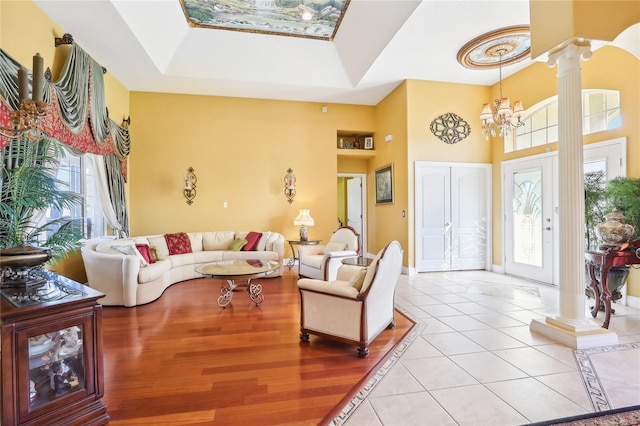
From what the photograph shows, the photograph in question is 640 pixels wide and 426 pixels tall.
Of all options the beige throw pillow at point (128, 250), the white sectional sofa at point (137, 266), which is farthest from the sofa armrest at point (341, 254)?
the beige throw pillow at point (128, 250)

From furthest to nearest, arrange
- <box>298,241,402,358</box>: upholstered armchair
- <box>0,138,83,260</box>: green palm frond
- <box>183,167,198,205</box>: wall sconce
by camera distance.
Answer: <box>183,167,198,205</box>: wall sconce
<box>298,241,402,358</box>: upholstered armchair
<box>0,138,83,260</box>: green palm frond

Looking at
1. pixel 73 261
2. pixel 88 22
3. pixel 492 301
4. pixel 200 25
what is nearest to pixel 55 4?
pixel 88 22

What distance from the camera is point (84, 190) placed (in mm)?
4660

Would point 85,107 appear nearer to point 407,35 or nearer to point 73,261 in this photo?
point 73,261

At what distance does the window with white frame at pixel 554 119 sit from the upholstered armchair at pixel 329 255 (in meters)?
3.52

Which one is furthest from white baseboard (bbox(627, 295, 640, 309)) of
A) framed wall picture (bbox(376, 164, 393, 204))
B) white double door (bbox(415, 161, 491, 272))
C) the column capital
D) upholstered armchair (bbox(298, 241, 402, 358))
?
framed wall picture (bbox(376, 164, 393, 204))

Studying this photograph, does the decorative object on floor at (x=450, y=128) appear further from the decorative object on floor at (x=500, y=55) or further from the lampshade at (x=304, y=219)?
the lampshade at (x=304, y=219)

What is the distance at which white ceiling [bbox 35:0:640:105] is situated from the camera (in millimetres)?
3840

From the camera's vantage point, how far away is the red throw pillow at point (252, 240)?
5.96 m

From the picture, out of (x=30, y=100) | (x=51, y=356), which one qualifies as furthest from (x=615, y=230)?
(x=30, y=100)

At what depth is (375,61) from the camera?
5.04 meters

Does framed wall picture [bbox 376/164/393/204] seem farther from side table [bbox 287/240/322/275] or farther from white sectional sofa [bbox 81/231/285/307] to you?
white sectional sofa [bbox 81/231/285/307]

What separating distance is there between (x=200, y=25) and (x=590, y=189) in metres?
6.25

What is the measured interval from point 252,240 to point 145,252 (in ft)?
6.25
